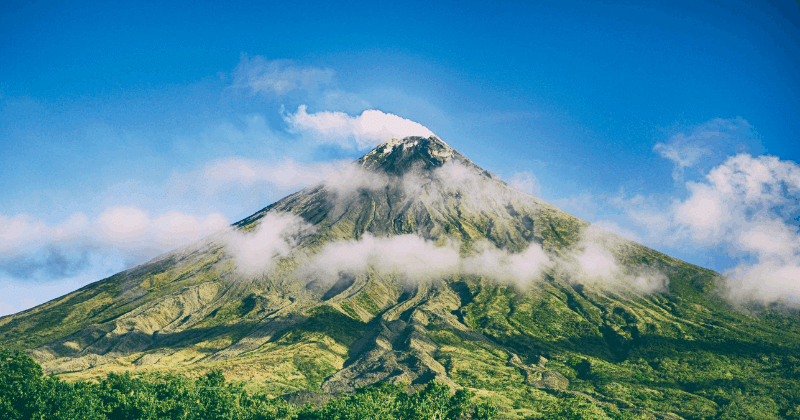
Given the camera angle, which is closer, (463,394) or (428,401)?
(428,401)

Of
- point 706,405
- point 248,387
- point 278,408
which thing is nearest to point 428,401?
point 278,408

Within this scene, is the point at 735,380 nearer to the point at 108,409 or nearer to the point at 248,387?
the point at 248,387

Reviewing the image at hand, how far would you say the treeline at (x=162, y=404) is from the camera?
9331 cm

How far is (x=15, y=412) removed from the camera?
90.6 meters

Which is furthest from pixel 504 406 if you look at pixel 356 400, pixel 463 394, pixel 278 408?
pixel 278 408

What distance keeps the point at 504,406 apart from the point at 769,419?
9060 cm

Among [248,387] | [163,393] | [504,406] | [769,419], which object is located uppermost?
[163,393]

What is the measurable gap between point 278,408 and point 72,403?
38.8 m

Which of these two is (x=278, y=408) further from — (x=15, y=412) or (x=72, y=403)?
(x=15, y=412)

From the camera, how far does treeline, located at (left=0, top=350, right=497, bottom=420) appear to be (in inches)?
3674

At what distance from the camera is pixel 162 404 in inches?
4058

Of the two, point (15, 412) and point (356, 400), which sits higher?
point (15, 412)

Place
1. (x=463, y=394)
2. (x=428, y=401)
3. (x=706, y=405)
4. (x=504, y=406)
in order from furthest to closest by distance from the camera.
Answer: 1. (x=706, y=405)
2. (x=504, y=406)
3. (x=463, y=394)
4. (x=428, y=401)

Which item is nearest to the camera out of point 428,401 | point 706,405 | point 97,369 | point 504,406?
point 428,401
